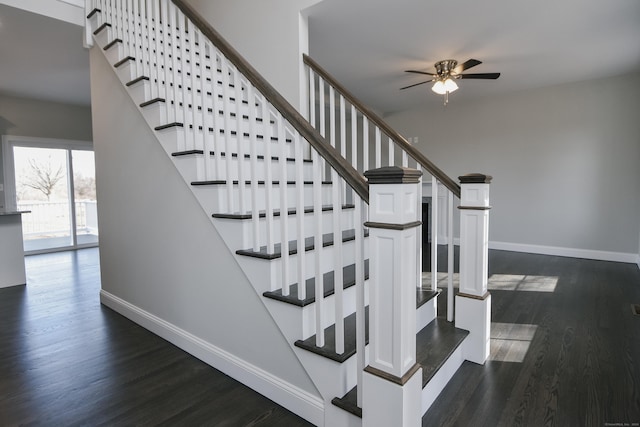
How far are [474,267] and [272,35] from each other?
2.55 m

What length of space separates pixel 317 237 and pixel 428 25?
8.92 ft

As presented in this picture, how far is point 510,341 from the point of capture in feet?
7.70

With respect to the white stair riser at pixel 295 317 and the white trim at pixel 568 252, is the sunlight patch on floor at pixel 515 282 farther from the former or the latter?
the white stair riser at pixel 295 317

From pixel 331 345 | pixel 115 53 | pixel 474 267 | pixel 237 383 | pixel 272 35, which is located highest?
pixel 272 35

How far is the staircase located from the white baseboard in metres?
0.05

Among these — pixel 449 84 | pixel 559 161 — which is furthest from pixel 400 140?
pixel 559 161

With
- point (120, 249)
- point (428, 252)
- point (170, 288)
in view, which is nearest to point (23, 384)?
point (170, 288)

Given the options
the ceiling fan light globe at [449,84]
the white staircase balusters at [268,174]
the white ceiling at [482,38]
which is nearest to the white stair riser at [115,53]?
the white ceiling at [482,38]

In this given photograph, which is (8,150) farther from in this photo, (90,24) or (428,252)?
(428,252)

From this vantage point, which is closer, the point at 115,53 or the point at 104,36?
the point at 115,53

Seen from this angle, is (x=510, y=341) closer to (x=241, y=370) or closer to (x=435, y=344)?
(x=435, y=344)

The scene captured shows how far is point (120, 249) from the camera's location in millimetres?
2979

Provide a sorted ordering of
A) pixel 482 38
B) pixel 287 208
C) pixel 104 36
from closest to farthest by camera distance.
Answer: pixel 287 208 → pixel 104 36 → pixel 482 38

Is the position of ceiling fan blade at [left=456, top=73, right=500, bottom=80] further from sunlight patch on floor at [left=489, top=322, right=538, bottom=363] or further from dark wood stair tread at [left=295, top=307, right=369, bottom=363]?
dark wood stair tread at [left=295, top=307, right=369, bottom=363]
